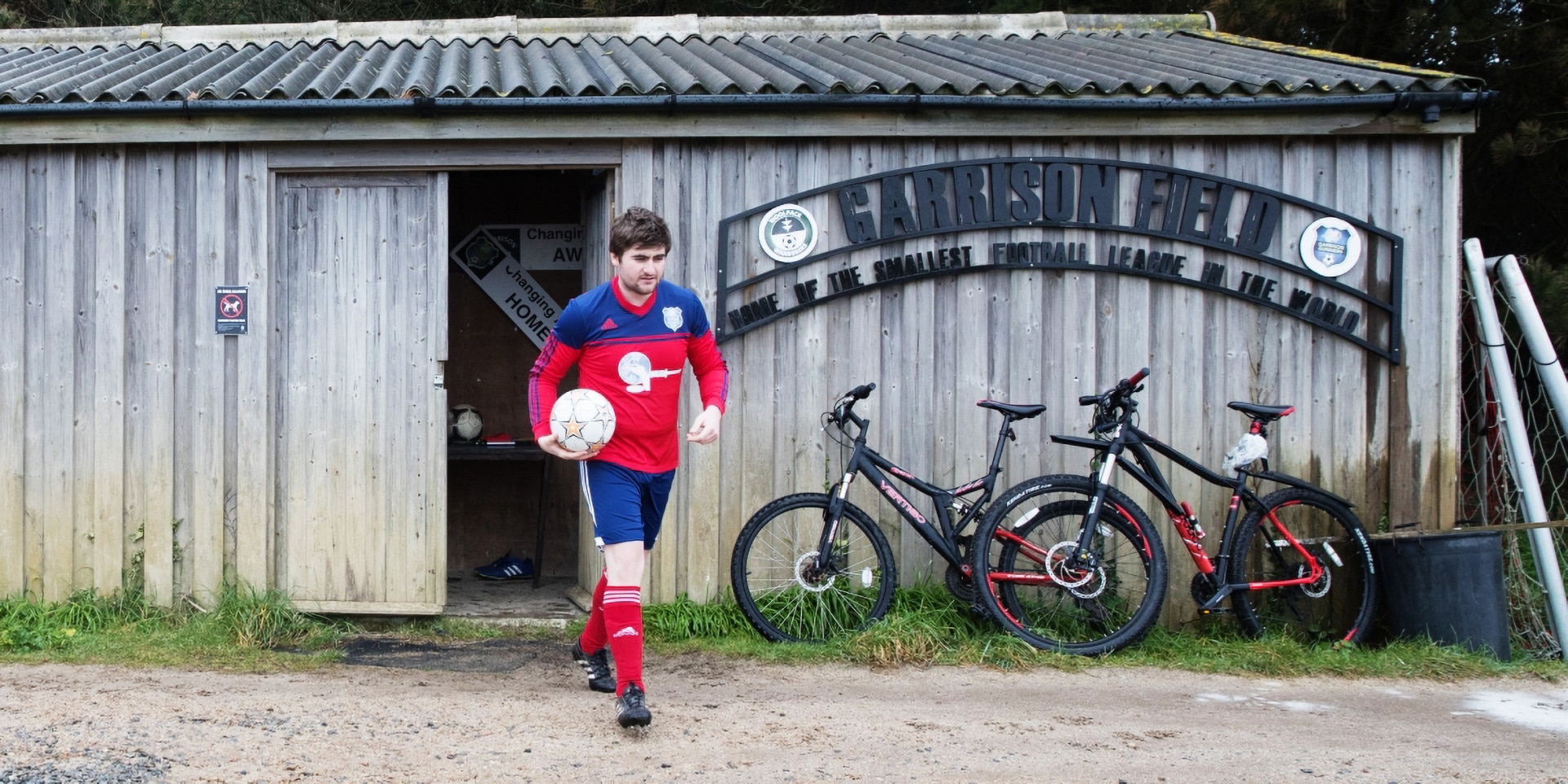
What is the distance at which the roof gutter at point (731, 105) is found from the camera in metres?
5.88

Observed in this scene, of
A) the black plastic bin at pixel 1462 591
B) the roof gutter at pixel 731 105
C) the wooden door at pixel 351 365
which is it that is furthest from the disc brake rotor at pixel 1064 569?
the wooden door at pixel 351 365

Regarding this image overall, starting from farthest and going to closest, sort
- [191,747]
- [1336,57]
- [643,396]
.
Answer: [1336,57], [643,396], [191,747]

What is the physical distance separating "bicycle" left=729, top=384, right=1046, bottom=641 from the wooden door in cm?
173

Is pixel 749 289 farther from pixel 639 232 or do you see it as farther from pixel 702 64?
pixel 639 232

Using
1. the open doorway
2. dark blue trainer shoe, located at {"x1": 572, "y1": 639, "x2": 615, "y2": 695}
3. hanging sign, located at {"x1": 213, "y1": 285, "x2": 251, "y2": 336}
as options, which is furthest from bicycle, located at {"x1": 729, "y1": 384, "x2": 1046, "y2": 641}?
the open doorway

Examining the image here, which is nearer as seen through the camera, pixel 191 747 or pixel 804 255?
pixel 191 747

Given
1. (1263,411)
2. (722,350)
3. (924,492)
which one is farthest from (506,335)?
(1263,411)

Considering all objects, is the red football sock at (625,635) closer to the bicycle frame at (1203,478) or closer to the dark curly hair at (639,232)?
the dark curly hair at (639,232)

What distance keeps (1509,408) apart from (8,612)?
7.45 metres

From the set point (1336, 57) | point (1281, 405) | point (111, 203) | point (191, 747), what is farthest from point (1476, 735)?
point (111, 203)

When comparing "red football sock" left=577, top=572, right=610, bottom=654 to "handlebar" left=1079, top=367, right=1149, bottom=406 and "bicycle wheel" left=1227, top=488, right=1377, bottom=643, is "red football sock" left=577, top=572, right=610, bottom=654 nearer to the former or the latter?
"handlebar" left=1079, top=367, right=1149, bottom=406

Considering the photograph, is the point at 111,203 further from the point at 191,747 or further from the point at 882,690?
the point at 882,690

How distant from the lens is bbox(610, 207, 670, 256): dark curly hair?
14.1ft

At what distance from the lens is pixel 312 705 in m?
4.65
